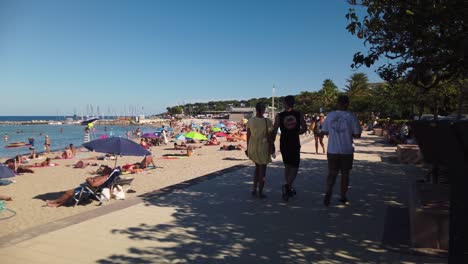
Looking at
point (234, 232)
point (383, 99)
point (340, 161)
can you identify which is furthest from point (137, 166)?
point (383, 99)

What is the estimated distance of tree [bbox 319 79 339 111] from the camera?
242 feet

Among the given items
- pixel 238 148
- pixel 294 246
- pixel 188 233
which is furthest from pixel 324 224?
pixel 238 148

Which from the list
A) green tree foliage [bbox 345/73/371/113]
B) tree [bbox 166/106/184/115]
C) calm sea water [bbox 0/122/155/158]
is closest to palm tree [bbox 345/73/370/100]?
green tree foliage [bbox 345/73/371/113]

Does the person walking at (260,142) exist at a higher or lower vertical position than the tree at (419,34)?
lower

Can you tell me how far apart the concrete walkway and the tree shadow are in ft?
0.03

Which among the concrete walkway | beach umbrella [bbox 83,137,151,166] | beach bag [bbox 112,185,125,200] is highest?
beach umbrella [bbox 83,137,151,166]

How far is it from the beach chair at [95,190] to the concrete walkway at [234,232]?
99cm

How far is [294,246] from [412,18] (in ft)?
9.42

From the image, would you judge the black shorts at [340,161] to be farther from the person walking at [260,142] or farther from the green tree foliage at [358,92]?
the green tree foliage at [358,92]

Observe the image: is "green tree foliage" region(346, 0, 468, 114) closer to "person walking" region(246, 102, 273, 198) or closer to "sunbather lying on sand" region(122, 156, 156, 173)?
"person walking" region(246, 102, 273, 198)

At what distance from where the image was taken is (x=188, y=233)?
Result: 446 cm

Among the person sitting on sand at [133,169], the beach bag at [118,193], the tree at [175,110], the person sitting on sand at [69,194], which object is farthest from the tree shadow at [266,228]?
the tree at [175,110]

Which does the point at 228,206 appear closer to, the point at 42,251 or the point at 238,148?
the point at 42,251

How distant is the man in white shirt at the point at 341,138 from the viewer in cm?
537
